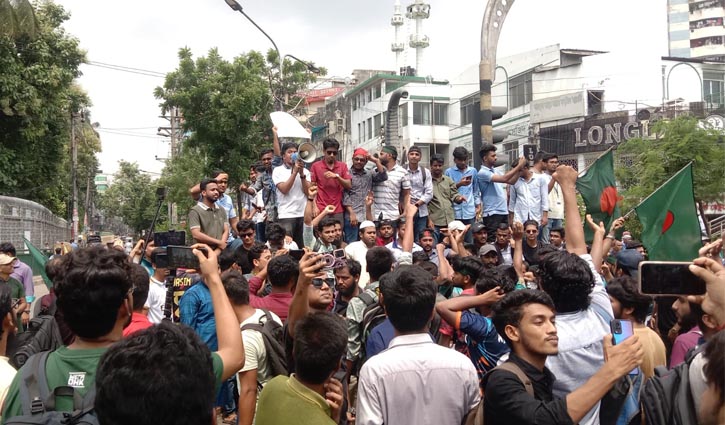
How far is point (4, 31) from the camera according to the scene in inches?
779

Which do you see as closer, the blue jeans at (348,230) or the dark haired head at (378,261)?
the dark haired head at (378,261)

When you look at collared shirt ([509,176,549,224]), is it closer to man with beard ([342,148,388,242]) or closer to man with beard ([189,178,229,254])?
man with beard ([342,148,388,242])

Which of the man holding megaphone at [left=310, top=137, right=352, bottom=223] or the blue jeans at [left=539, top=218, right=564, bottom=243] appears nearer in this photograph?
the man holding megaphone at [left=310, top=137, right=352, bottom=223]

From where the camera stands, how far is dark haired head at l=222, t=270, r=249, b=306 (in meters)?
Answer: 4.53

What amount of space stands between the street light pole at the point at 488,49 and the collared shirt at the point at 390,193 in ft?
3.60

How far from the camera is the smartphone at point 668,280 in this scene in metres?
2.90

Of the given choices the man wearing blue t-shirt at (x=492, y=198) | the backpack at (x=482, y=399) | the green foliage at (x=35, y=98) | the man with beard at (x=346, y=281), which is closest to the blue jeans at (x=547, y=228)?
the man wearing blue t-shirt at (x=492, y=198)

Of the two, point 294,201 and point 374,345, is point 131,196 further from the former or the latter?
point 374,345

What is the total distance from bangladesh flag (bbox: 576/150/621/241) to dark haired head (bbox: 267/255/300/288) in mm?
4571

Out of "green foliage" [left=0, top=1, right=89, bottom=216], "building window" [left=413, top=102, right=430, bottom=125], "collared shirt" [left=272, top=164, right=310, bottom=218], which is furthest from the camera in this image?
"building window" [left=413, top=102, right=430, bottom=125]

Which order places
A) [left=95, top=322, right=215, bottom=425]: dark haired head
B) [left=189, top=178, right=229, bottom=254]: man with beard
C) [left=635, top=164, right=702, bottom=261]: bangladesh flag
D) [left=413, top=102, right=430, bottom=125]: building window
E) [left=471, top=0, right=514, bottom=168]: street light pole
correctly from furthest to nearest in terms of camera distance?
[left=413, top=102, right=430, bottom=125]: building window → [left=471, top=0, right=514, bottom=168]: street light pole → [left=189, top=178, right=229, bottom=254]: man with beard → [left=635, top=164, right=702, bottom=261]: bangladesh flag → [left=95, top=322, right=215, bottom=425]: dark haired head

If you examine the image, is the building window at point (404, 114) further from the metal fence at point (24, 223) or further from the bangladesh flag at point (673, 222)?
the bangladesh flag at point (673, 222)

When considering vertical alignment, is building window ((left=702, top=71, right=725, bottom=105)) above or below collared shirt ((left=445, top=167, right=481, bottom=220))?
above

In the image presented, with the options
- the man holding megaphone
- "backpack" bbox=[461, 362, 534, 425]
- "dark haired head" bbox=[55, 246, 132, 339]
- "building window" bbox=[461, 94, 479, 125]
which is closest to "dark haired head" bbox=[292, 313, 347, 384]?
"backpack" bbox=[461, 362, 534, 425]
